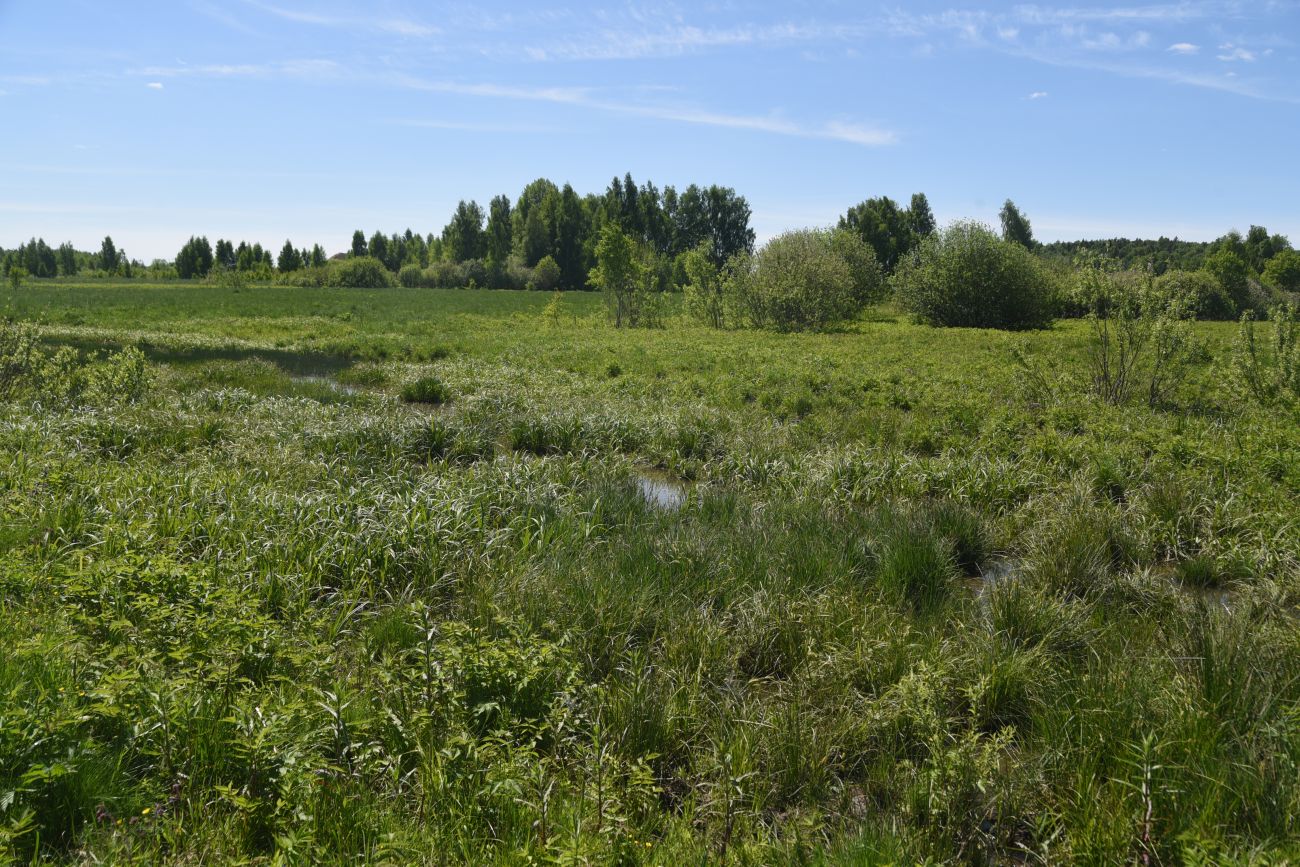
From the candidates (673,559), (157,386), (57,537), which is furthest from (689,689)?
(157,386)

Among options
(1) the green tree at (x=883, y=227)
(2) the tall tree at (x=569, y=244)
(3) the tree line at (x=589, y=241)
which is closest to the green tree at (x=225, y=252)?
(3) the tree line at (x=589, y=241)

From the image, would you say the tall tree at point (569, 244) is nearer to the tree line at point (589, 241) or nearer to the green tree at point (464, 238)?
the tree line at point (589, 241)

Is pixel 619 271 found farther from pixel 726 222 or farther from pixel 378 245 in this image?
pixel 378 245

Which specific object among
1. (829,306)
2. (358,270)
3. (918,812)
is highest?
(358,270)

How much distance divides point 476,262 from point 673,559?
9104 cm

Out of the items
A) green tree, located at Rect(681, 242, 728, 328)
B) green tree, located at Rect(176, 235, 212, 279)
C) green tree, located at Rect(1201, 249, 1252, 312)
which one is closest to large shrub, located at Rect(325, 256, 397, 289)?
green tree, located at Rect(176, 235, 212, 279)

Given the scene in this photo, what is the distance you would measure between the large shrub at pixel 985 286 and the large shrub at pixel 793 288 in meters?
4.05

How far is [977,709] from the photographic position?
418 cm

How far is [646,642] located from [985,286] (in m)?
34.8

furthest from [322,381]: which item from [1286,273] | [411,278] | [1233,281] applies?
[1286,273]

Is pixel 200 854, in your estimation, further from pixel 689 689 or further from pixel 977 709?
pixel 977 709

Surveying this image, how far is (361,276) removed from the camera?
294 ft

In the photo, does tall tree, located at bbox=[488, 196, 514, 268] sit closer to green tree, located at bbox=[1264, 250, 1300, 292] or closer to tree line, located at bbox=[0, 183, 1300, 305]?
tree line, located at bbox=[0, 183, 1300, 305]

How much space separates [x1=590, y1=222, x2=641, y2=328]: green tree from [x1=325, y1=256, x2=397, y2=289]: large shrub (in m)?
61.1
